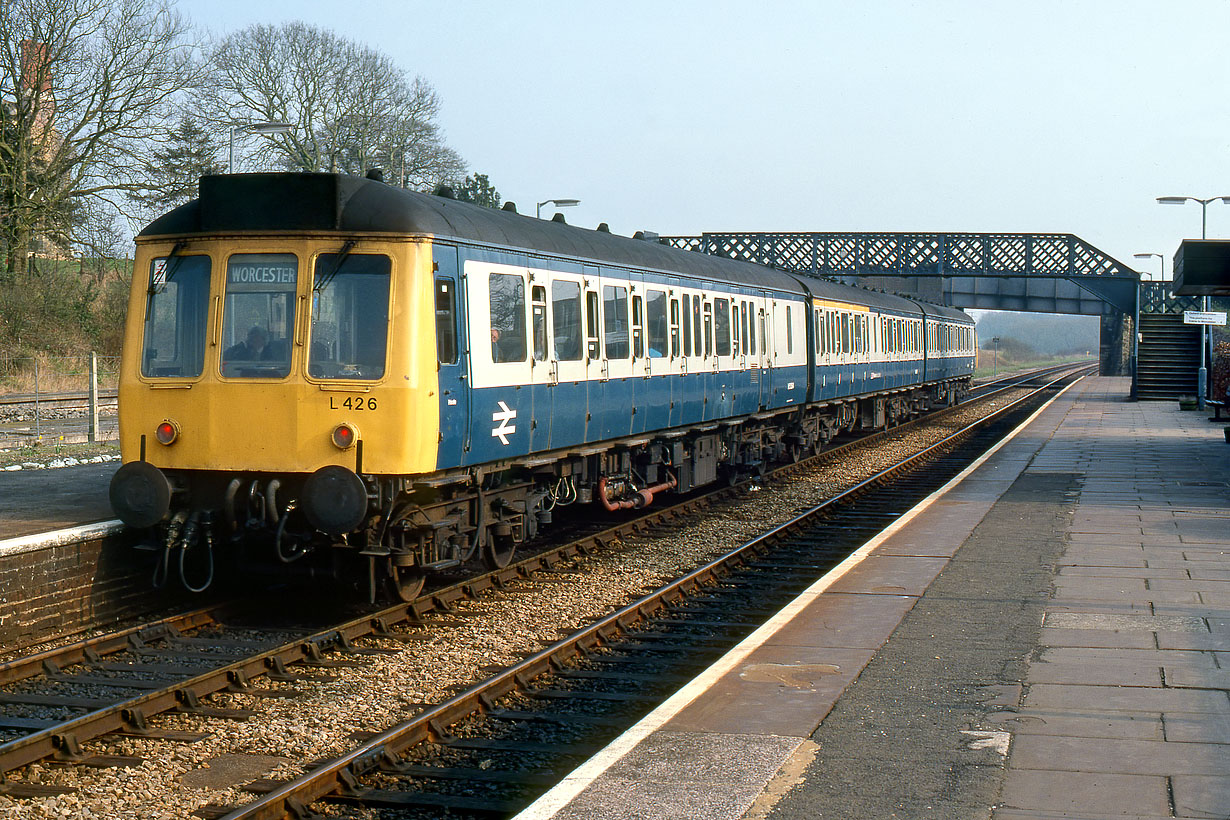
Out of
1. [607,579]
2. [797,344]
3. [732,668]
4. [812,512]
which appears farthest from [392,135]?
[732,668]

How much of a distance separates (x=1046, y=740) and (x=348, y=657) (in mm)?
4645

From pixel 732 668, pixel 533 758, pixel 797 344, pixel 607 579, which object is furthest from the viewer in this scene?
pixel 797 344

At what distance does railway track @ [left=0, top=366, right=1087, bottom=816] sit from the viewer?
21.4 ft

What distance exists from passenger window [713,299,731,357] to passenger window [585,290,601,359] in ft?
14.0

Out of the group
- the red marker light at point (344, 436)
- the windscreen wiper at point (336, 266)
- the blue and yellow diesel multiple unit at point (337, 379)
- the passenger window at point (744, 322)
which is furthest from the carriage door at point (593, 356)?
the passenger window at point (744, 322)

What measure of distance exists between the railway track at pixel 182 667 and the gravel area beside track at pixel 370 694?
95mm

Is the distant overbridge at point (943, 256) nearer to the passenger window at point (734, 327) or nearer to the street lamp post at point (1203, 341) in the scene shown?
the street lamp post at point (1203, 341)

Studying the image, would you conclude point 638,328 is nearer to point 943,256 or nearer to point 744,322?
point 744,322

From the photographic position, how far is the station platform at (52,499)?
10.8 meters

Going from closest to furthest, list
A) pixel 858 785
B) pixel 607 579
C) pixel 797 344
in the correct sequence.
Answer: pixel 858 785, pixel 607 579, pixel 797 344

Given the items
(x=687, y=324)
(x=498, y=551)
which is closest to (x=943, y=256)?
(x=687, y=324)

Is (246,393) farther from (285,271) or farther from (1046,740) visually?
(1046,740)

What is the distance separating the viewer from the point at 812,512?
15680 mm

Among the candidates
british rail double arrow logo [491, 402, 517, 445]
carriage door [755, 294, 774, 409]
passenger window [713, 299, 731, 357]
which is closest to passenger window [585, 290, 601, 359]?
british rail double arrow logo [491, 402, 517, 445]
